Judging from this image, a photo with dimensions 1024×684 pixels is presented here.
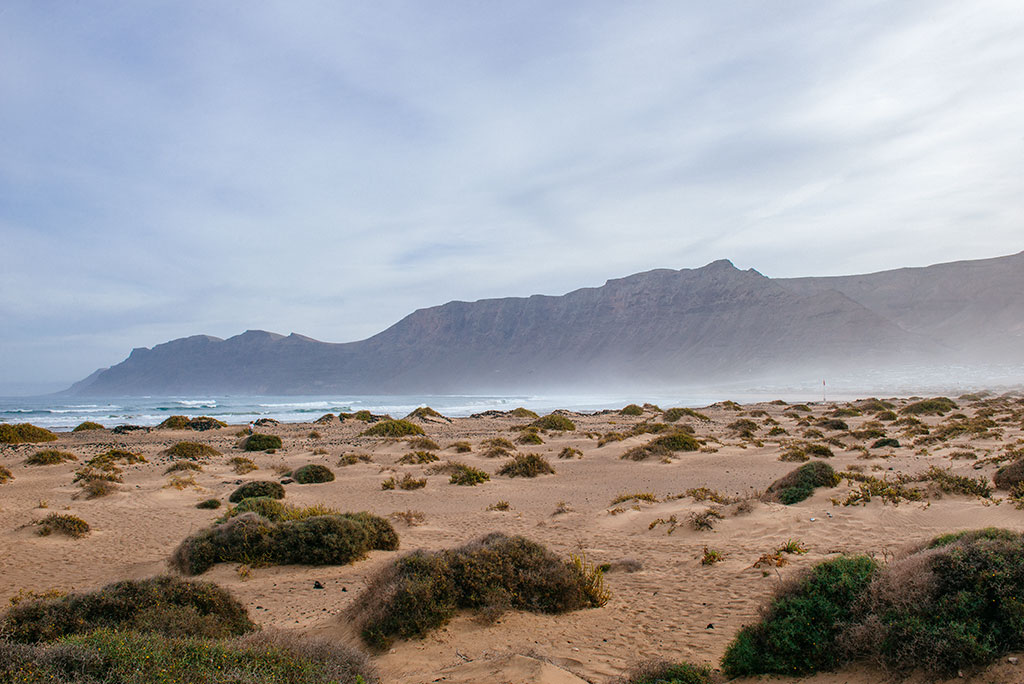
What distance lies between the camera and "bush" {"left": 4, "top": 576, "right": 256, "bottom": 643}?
15.0 ft

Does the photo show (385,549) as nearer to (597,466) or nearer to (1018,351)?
(597,466)

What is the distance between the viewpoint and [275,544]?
30.4ft

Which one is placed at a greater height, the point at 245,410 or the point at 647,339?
the point at 647,339

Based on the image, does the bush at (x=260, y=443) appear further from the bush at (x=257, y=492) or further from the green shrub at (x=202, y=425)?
the green shrub at (x=202, y=425)

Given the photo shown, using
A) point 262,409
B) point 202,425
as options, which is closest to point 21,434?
point 202,425

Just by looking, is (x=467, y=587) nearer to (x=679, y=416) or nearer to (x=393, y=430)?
(x=393, y=430)

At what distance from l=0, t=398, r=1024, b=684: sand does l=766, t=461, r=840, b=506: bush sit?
0.88ft

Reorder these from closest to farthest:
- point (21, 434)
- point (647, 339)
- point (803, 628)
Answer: point (803, 628)
point (21, 434)
point (647, 339)

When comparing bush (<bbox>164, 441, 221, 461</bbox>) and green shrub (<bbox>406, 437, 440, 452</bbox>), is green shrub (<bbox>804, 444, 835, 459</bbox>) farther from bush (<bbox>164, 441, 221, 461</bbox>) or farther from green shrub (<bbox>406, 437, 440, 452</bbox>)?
bush (<bbox>164, 441, 221, 461</bbox>)

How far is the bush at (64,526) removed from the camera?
11211mm

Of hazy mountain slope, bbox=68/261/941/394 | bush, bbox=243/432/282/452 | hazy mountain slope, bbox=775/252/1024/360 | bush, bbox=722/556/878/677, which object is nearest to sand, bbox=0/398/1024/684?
bush, bbox=722/556/878/677

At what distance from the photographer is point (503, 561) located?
264 inches

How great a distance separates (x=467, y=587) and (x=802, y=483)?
9461mm

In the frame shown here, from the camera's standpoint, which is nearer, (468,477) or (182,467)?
(468,477)
